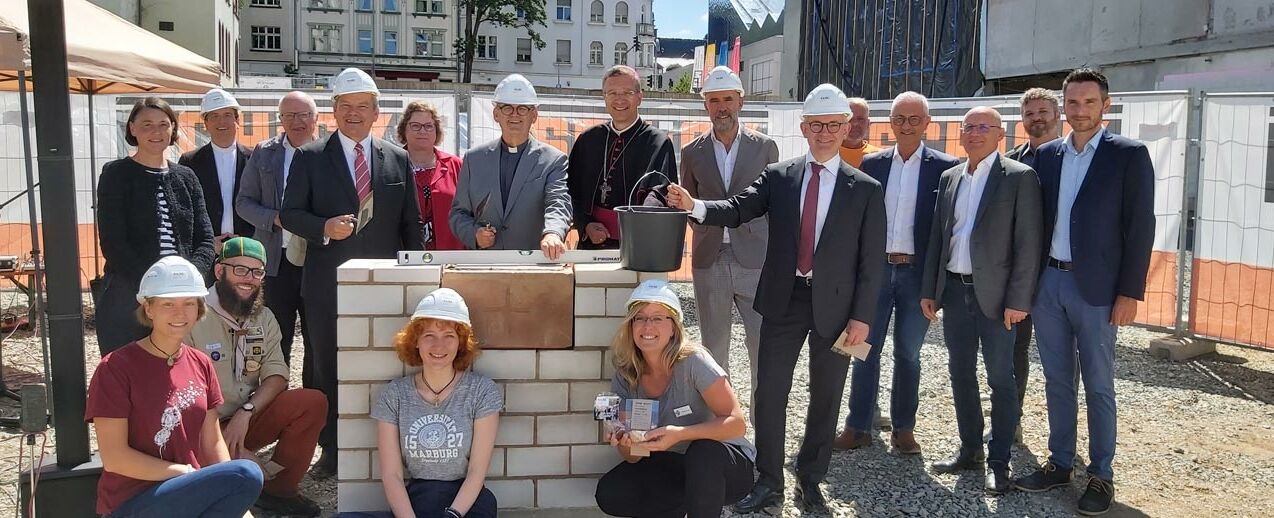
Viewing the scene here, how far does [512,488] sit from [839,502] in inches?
66.6

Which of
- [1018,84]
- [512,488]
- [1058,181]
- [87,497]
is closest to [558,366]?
[512,488]

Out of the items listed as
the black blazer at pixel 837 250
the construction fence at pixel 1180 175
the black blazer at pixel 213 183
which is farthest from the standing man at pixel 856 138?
the black blazer at pixel 213 183

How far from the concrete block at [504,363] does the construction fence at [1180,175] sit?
439 centimetres

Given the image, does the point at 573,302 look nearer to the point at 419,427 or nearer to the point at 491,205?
the point at 419,427

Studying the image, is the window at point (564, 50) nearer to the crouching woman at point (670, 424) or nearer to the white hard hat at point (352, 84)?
the white hard hat at point (352, 84)

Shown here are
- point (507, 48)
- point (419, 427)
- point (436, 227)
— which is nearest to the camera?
point (419, 427)

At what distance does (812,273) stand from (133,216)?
3.19 m

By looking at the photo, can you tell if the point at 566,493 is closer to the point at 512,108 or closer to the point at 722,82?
the point at 512,108

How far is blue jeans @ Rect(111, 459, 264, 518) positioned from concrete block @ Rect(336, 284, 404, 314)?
0.66 m

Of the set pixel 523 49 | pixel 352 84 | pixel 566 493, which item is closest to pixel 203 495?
pixel 566 493

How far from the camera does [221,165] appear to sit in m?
5.55

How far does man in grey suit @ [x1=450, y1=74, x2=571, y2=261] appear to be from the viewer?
4426 mm

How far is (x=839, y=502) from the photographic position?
4.44m

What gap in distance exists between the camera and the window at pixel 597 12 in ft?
224
